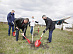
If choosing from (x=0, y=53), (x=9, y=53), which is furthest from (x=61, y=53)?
(x=0, y=53)

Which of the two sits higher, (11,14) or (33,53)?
(11,14)

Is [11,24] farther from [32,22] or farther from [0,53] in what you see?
[0,53]

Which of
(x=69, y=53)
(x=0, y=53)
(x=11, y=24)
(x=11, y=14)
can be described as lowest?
(x=69, y=53)

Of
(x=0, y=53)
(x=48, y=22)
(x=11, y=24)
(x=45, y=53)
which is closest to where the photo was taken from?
(x=0, y=53)

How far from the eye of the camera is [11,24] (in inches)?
216

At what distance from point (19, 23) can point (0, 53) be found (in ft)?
7.45

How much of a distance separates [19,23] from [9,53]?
220 cm

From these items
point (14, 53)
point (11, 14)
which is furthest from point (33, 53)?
point (11, 14)

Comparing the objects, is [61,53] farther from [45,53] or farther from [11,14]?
[11,14]

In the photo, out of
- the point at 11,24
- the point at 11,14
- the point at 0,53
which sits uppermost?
the point at 11,14

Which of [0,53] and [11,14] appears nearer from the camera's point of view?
[0,53]

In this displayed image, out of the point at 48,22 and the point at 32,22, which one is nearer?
the point at 48,22

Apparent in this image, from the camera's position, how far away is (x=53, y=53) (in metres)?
2.96

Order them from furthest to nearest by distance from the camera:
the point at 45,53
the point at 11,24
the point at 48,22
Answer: the point at 11,24
the point at 48,22
the point at 45,53
